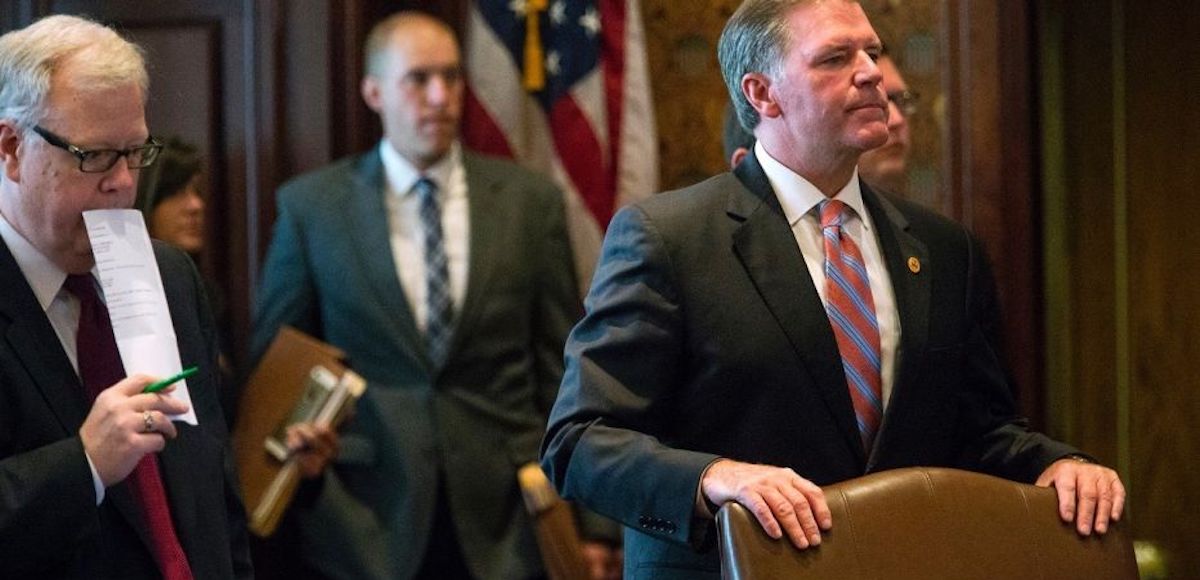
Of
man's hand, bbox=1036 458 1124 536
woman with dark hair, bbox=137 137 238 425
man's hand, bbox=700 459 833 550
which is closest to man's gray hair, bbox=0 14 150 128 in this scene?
man's hand, bbox=700 459 833 550

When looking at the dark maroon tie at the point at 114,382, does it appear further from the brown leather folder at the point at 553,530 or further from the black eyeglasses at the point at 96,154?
the brown leather folder at the point at 553,530

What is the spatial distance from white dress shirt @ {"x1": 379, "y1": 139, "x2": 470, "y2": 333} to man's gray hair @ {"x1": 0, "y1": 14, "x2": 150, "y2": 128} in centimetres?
207

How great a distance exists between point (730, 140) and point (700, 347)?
1.14m

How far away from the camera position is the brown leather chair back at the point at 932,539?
2430mm

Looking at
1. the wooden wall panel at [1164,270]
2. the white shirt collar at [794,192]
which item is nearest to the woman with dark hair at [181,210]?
the white shirt collar at [794,192]

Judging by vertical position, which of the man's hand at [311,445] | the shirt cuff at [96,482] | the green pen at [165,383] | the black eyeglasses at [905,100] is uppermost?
Result: the black eyeglasses at [905,100]

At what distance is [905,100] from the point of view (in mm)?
4539

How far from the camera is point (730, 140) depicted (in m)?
3.82

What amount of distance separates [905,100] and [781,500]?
2288 mm

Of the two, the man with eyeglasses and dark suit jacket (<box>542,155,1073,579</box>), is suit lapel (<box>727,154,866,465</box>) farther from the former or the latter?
the man with eyeglasses

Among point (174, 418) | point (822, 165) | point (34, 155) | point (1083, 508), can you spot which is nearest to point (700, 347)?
point (822, 165)

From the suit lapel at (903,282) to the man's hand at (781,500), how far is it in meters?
0.35

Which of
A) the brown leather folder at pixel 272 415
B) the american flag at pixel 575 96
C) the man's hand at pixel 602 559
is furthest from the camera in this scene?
the american flag at pixel 575 96

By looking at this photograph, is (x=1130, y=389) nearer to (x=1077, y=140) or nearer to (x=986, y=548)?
(x=1077, y=140)
